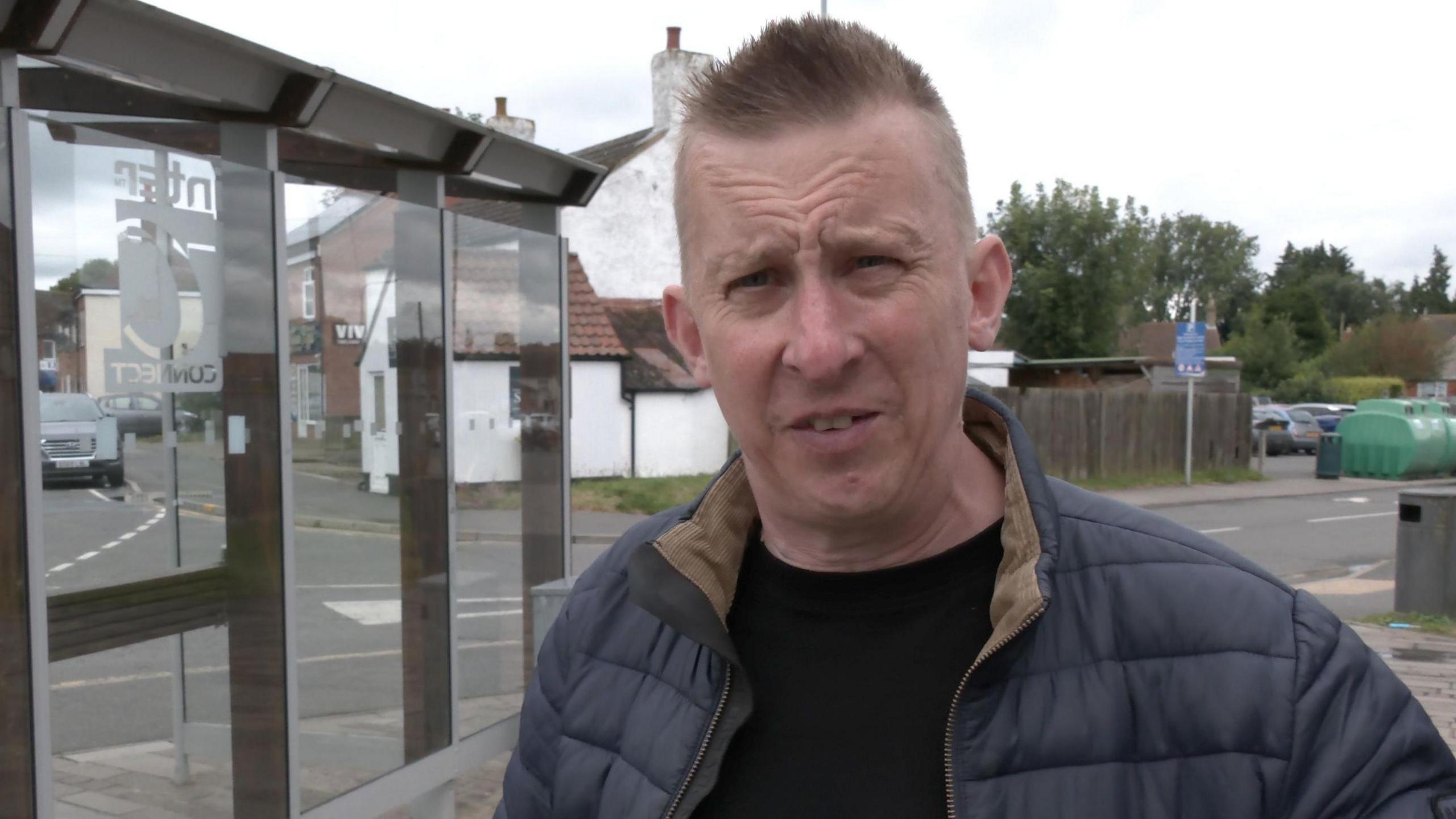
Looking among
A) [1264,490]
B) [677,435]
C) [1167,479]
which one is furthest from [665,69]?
[1264,490]

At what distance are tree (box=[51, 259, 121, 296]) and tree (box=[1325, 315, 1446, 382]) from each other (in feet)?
221

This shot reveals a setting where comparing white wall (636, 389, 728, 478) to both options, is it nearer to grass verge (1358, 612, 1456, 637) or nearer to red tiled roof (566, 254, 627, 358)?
red tiled roof (566, 254, 627, 358)

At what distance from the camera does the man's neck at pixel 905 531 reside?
1.61 m

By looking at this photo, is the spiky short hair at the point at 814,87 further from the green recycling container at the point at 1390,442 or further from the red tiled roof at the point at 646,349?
the green recycling container at the point at 1390,442

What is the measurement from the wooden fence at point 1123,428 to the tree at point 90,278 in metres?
19.6

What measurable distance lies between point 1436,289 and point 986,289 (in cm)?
12779

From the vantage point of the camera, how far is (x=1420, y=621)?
31.6 feet

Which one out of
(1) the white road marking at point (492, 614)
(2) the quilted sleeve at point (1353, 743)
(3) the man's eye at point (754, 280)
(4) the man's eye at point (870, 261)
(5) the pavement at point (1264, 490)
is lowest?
(5) the pavement at point (1264, 490)

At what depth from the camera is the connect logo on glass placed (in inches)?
154

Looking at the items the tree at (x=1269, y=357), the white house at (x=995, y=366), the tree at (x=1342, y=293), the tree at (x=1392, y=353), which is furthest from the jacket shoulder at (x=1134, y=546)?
the tree at (x=1342, y=293)

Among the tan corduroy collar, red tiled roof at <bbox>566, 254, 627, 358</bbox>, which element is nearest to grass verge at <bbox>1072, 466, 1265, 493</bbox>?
red tiled roof at <bbox>566, 254, 627, 358</bbox>

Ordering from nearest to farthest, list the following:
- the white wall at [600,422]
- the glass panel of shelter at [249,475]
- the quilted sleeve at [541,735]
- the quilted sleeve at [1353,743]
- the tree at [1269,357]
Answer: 1. the quilted sleeve at [1353,743]
2. the quilted sleeve at [541,735]
3. the glass panel of shelter at [249,475]
4. the white wall at [600,422]
5. the tree at [1269,357]

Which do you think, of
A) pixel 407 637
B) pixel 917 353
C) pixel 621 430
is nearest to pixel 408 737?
pixel 407 637

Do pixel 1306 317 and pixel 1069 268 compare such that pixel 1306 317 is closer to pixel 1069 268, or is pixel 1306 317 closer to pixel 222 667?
pixel 1069 268
